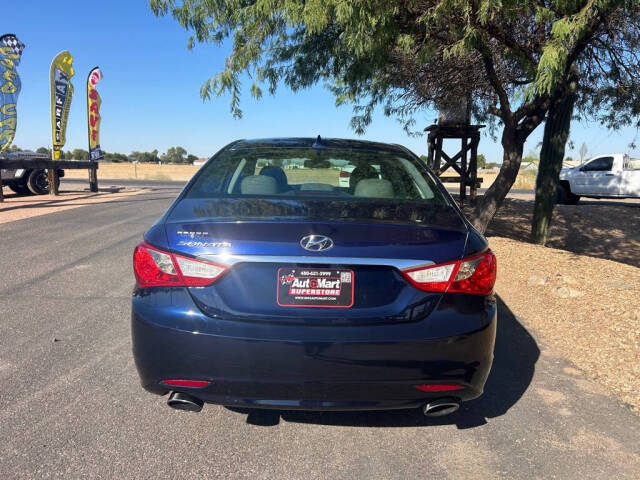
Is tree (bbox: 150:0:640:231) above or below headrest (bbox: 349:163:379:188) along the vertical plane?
above

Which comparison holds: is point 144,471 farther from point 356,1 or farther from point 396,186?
point 356,1

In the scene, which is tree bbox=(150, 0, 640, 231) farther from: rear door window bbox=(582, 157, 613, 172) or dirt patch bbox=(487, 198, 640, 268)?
rear door window bbox=(582, 157, 613, 172)

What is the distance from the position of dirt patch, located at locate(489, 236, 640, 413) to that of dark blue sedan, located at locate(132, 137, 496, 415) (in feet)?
4.57

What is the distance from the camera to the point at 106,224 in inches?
430

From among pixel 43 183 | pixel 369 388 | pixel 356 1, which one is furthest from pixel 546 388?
pixel 43 183

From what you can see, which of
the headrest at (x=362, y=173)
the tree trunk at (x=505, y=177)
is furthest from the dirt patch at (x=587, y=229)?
the headrest at (x=362, y=173)

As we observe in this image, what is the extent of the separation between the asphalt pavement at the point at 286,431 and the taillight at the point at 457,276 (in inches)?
35.9

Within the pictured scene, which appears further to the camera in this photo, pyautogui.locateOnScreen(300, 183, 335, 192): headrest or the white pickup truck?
the white pickup truck

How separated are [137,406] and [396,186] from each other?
219cm

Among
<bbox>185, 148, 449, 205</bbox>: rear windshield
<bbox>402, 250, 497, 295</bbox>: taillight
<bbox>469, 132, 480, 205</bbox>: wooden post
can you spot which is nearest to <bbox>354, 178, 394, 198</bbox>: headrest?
<bbox>185, 148, 449, 205</bbox>: rear windshield

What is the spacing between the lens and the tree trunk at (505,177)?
9.06m

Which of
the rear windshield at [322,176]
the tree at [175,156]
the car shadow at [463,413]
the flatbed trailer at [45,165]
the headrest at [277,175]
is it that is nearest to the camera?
the car shadow at [463,413]

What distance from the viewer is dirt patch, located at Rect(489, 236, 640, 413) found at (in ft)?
12.4

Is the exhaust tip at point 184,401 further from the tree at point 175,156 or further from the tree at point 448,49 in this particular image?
the tree at point 175,156
